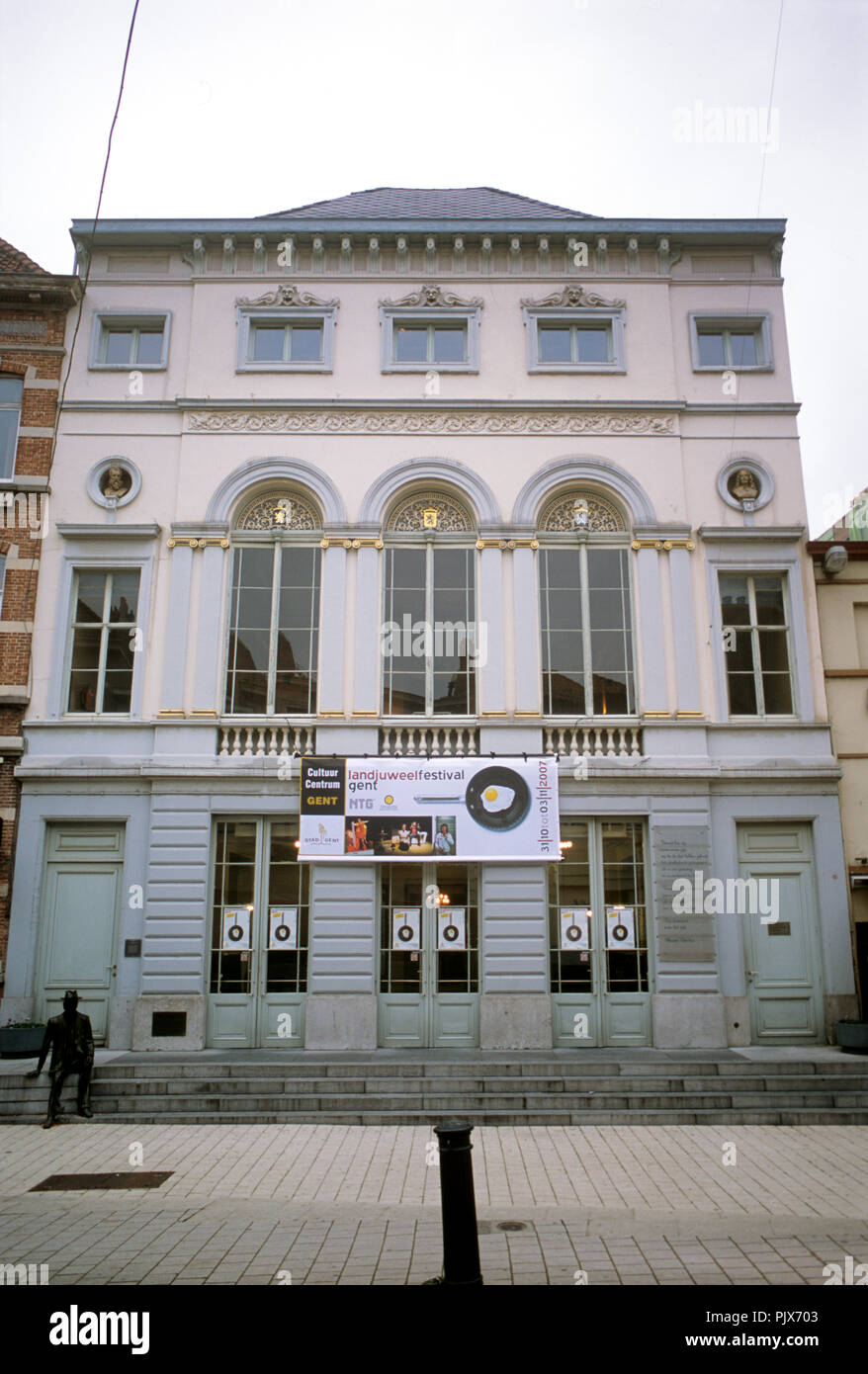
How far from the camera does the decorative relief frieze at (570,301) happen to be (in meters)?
15.9

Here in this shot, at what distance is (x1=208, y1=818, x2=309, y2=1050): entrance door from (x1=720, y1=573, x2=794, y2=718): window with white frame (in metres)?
7.13

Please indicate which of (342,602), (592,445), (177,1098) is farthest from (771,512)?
(177,1098)

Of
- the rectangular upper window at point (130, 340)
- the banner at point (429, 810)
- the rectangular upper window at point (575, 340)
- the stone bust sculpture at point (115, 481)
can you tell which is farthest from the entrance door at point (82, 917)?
the rectangular upper window at point (575, 340)

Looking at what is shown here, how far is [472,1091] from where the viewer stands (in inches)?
457

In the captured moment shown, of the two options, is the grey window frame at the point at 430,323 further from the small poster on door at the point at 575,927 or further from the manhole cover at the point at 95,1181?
the manhole cover at the point at 95,1181

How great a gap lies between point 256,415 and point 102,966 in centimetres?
883

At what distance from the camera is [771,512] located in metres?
15.2

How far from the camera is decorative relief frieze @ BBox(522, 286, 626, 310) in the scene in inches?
626

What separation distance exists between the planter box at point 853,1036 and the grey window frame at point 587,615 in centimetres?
506

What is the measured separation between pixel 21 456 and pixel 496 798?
938 cm

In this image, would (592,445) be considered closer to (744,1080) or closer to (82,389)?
(82,389)

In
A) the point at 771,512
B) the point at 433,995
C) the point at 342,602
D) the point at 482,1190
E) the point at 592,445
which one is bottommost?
the point at 482,1190

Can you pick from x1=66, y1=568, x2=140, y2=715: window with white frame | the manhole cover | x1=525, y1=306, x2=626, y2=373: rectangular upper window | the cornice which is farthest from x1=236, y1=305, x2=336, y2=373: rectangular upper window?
the manhole cover

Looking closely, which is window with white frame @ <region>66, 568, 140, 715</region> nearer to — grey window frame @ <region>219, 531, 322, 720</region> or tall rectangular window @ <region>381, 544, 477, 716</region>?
grey window frame @ <region>219, 531, 322, 720</region>
